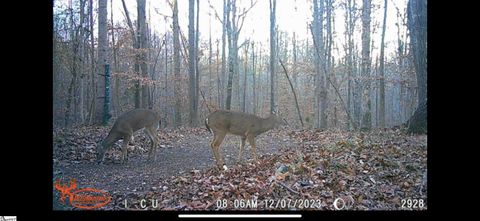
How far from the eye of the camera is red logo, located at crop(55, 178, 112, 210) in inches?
102

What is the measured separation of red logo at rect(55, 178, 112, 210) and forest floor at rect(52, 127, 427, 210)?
35mm

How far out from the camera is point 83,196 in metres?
2.62

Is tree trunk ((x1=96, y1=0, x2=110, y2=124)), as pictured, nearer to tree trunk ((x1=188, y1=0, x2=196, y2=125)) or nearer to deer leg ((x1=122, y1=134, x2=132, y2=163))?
deer leg ((x1=122, y1=134, x2=132, y2=163))

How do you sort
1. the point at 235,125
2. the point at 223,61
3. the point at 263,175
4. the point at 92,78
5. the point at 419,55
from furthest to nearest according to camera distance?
the point at 223,61, the point at 92,78, the point at 235,125, the point at 419,55, the point at 263,175

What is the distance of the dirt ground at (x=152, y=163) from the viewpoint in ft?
9.39

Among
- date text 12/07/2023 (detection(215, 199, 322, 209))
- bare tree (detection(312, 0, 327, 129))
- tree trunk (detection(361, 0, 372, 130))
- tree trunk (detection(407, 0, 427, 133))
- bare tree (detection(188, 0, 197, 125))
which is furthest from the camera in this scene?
bare tree (detection(312, 0, 327, 129))

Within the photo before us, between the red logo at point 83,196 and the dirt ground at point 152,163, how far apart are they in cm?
5

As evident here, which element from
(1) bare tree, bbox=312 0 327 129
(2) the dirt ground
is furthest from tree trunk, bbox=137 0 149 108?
(1) bare tree, bbox=312 0 327 129

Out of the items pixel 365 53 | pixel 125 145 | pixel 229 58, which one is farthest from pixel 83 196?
pixel 365 53

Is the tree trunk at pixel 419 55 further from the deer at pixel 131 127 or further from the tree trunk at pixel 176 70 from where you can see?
the tree trunk at pixel 176 70

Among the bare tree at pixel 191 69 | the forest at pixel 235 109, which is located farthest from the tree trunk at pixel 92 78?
the bare tree at pixel 191 69

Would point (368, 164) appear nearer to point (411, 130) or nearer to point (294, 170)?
point (294, 170)

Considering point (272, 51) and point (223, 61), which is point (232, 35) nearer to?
point (272, 51)

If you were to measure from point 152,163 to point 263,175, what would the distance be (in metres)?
1.30
